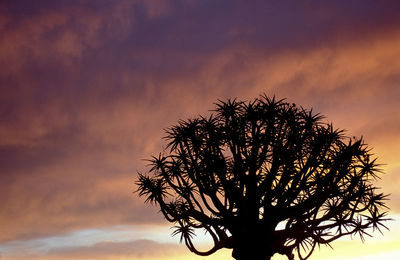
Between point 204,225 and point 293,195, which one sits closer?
point 293,195

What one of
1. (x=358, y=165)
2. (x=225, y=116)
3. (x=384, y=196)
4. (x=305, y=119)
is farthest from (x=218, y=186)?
(x=384, y=196)

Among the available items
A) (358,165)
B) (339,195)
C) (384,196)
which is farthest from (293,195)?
(384,196)

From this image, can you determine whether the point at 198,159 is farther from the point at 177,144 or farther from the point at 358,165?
the point at 358,165

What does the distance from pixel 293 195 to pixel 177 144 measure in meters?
4.87

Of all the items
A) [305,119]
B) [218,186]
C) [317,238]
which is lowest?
[317,238]

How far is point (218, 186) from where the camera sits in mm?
19828

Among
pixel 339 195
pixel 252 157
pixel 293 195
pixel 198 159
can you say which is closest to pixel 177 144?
pixel 198 159

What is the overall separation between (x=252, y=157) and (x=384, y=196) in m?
5.74

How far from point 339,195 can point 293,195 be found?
1.91 m

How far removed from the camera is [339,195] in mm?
19875

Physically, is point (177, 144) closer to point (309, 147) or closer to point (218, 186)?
point (218, 186)

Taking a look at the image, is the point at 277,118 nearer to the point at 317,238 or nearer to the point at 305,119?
the point at 305,119

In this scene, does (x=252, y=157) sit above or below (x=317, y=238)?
above

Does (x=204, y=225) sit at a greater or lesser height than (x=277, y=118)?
lesser
